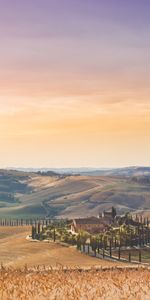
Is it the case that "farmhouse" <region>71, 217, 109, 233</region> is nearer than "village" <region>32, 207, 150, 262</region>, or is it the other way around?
"village" <region>32, 207, 150, 262</region>

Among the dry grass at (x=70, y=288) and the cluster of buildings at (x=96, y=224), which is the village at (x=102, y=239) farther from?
the dry grass at (x=70, y=288)

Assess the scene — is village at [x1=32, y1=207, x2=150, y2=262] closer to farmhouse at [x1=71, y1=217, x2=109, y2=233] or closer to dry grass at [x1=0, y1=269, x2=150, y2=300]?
farmhouse at [x1=71, y1=217, x2=109, y2=233]

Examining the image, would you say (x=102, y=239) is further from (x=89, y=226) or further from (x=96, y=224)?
(x=96, y=224)

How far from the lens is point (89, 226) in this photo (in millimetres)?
156625

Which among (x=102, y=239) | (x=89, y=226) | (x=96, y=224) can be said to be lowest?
(x=102, y=239)

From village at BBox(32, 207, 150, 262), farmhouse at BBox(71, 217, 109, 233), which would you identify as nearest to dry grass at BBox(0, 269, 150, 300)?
village at BBox(32, 207, 150, 262)

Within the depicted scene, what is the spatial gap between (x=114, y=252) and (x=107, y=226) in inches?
1662

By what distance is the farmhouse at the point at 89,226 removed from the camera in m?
149

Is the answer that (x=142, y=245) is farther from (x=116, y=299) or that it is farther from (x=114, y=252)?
(x=116, y=299)

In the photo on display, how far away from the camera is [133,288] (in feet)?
66.4

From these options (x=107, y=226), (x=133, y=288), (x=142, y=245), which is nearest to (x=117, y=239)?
(x=142, y=245)

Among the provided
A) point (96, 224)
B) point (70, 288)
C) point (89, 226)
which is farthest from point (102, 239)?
point (70, 288)

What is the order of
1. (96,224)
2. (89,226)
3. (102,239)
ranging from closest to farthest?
(102,239) < (89,226) < (96,224)

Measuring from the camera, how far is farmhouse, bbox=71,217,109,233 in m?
149
